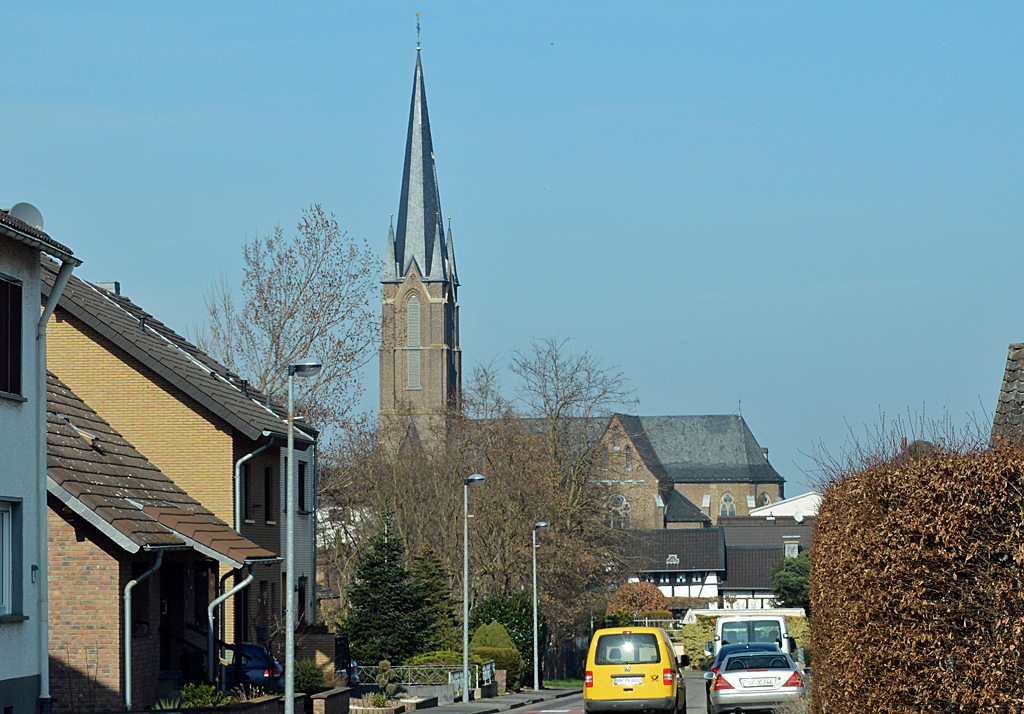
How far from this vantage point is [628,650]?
76.9 ft

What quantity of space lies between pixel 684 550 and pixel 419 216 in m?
38.8

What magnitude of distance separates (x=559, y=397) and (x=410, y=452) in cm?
804

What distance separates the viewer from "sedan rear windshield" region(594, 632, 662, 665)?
76.6 ft

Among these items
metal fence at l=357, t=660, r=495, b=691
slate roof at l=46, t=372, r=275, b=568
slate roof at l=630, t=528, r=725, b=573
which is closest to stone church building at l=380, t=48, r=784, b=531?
slate roof at l=630, t=528, r=725, b=573

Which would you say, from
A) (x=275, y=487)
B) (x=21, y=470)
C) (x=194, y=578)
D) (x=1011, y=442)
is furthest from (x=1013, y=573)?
(x=275, y=487)

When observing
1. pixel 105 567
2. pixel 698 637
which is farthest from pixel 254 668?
pixel 698 637

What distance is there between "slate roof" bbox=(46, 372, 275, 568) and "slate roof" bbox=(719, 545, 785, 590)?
81.5 meters

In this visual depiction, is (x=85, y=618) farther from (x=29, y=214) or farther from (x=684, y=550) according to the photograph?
(x=684, y=550)

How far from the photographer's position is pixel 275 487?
107 ft

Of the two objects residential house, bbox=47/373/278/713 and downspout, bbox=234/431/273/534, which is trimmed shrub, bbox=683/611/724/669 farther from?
residential house, bbox=47/373/278/713

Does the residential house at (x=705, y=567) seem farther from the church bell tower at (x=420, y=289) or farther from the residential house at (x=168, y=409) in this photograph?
the residential house at (x=168, y=409)

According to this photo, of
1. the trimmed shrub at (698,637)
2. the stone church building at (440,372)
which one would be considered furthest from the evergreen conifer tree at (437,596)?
the stone church building at (440,372)

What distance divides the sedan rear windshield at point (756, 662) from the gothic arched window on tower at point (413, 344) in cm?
10129

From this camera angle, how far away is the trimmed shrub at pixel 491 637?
159ft
